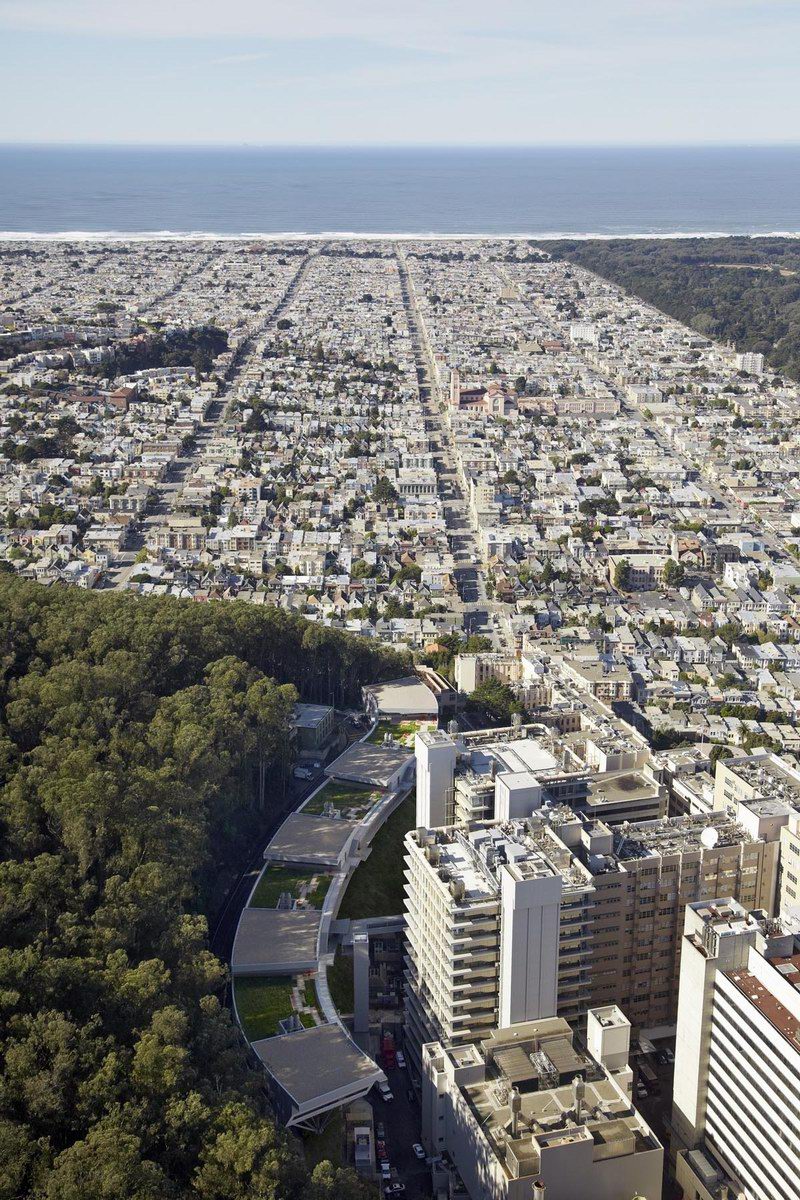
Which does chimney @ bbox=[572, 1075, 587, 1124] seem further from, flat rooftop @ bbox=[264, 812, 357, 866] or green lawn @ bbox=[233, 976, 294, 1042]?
flat rooftop @ bbox=[264, 812, 357, 866]

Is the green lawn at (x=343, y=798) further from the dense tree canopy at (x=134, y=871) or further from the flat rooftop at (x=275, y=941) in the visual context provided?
the flat rooftop at (x=275, y=941)

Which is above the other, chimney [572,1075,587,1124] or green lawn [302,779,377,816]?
chimney [572,1075,587,1124]

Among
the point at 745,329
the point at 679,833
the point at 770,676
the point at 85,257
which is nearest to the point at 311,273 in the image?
the point at 85,257

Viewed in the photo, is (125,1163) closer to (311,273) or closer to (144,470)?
(144,470)

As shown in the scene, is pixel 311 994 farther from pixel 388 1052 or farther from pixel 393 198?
pixel 393 198

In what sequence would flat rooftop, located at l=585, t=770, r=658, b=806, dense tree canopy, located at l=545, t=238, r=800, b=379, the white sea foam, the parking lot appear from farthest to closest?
1. the white sea foam
2. dense tree canopy, located at l=545, t=238, r=800, b=379
3. flat rooftop, located at l=585, t=770, r=658, b=806
4. the parking lot

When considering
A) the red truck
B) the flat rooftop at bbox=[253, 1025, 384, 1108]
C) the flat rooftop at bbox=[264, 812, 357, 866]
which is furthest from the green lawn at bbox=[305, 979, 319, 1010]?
the flat rooftop at bbox=[264, 812, 357, 866]

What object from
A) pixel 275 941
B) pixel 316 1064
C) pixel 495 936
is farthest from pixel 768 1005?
pixel 275 941
